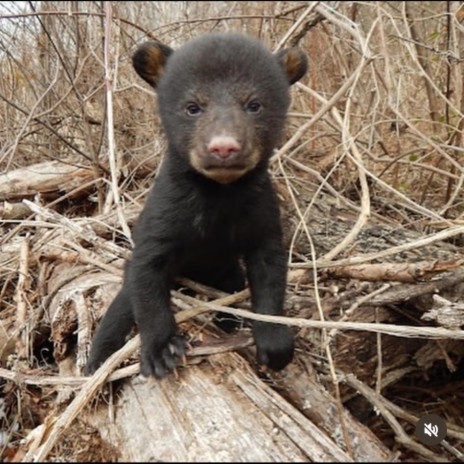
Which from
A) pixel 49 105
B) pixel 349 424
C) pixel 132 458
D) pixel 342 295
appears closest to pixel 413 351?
pixel 342 295

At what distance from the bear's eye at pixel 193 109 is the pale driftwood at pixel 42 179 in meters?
2.29

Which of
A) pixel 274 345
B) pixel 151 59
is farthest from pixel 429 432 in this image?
pixel 151 59

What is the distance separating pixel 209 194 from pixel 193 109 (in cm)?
40

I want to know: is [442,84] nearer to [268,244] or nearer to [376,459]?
[268,244]

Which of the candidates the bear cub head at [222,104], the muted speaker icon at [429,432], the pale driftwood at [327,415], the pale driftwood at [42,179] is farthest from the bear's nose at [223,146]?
the pale driftwood at [42,179]

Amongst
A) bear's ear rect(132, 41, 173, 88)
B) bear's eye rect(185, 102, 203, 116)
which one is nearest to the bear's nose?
bear's eye rect(185, 102, 203, 116)

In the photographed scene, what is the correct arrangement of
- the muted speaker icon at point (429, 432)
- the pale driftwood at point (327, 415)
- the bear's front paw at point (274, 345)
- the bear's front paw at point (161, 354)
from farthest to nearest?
the muted speaker icon at point (429, 432) → the bear's front paw at point (274, 345) → the bear's front paw at point (161, 354) → the pale driftwood at point (327, 415)

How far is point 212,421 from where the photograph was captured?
8.04ft

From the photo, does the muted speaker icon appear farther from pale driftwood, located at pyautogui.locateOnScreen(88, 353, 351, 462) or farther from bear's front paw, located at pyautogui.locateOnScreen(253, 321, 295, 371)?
pale driftwood, located at pyautogui.locateOnScreen(88, 353, 351, 462)

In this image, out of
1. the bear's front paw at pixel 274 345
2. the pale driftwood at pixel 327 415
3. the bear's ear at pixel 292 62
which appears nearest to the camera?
the pale driftwood at pixel 327 415

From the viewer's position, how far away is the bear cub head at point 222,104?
2832mm

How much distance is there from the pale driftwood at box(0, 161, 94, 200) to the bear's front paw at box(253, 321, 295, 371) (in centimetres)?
259

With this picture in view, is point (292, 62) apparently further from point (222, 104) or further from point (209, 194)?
point (209, 194)

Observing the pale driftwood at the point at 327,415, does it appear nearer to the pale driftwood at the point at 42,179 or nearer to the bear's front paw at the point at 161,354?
the bear's front paw at the point at 161,354
